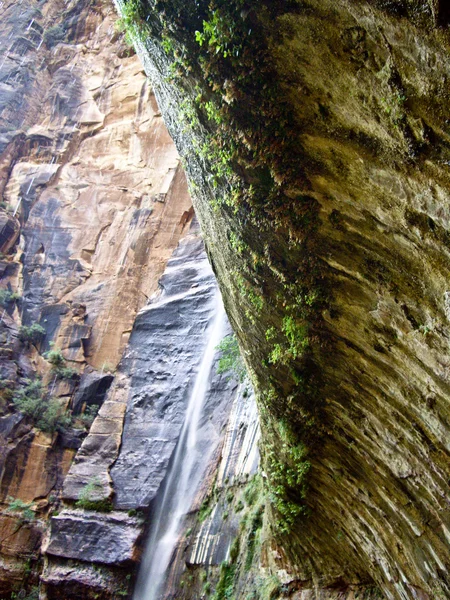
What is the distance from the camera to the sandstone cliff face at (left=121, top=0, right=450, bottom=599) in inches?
108

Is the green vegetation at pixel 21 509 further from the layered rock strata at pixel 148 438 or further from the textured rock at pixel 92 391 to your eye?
the textured rock at pixel 92 391

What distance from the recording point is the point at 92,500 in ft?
42.3

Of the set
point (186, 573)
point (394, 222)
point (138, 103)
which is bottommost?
point (186, 573)

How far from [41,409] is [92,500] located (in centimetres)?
433

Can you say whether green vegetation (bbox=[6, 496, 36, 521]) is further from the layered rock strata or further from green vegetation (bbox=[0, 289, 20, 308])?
green vegetation (bbox=[0, 289, 20, 308])

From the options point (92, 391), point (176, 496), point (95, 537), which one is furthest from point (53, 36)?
point (95, 537)

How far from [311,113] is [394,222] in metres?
1.01

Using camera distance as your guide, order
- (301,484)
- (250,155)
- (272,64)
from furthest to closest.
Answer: (301,484) → (250,155) → (272,64)

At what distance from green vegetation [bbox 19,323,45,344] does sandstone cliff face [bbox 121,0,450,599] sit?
551 inches

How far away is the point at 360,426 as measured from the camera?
4949mm

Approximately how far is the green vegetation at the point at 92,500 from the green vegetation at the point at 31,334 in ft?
23.4

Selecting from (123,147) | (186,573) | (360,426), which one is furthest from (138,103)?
(360,426)

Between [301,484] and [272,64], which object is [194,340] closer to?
[301,484]

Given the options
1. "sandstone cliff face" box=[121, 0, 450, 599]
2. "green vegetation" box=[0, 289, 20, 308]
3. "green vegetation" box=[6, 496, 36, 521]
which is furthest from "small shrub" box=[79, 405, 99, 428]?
"sandstone cliff face" box=[121, 0, 450, 599]
